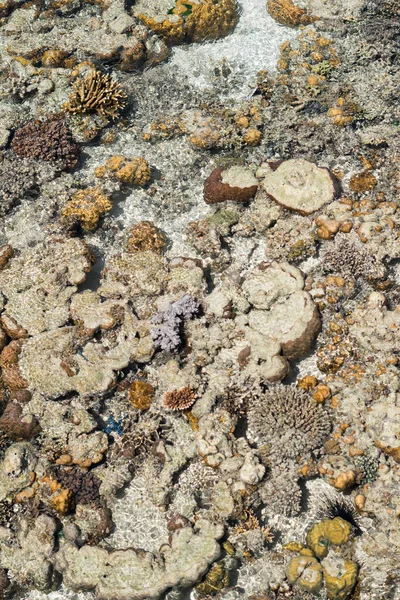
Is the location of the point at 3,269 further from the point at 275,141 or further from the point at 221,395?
the point at 275,141

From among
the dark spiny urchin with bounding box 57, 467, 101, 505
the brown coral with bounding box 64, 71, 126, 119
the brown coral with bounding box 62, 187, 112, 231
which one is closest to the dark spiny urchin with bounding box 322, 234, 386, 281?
the brown coral with bounding box 62, 187, 112, 231

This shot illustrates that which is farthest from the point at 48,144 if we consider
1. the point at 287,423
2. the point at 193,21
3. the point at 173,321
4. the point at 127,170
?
the point at 287,423

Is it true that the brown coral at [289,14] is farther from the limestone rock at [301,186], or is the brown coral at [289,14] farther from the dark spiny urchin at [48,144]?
the dark spiny urchin at [48,144]

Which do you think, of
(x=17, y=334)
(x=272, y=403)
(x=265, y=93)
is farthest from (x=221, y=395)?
(x=265, y=93)

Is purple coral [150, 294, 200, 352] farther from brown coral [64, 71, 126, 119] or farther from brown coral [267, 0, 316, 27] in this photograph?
brown coral [267, 0, 316, 27]

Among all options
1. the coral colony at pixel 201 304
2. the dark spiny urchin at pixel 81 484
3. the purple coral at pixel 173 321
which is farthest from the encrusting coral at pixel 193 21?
the dark spiny urchin at pixel 81 484
